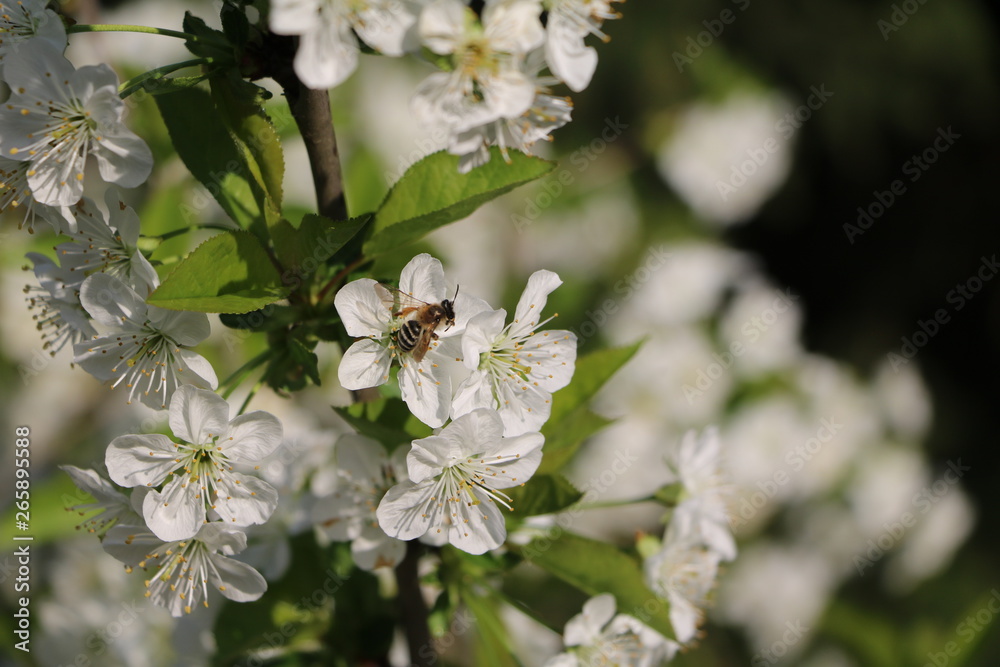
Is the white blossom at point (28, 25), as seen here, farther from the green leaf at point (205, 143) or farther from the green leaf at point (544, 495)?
the green leaf at point (544, 495)

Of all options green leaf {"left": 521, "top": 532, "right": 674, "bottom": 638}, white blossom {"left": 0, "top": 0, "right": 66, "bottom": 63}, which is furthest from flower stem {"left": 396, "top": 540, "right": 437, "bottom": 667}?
white blossom {"left": 0, "top": 0, "right": 66, "bottom": 63}

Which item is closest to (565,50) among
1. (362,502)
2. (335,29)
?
(335,29)

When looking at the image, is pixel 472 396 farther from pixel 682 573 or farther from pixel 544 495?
pixel 682 573

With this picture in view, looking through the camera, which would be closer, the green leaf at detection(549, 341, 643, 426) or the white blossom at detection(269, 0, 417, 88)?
the white blossom at detection(269, 0, 417, 88)

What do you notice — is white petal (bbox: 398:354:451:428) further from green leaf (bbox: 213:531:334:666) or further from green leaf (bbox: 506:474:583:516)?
green leaf (bbox: 213:531:334:666)

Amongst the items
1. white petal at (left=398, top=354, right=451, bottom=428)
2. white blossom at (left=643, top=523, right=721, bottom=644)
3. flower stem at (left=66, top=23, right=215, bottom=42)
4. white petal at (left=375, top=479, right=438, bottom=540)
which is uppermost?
flower stem at (left=66, top=23, right=215, bottom=42)

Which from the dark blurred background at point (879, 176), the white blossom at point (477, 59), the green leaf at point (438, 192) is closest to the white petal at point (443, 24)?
the white blossom at point (477, 59)
